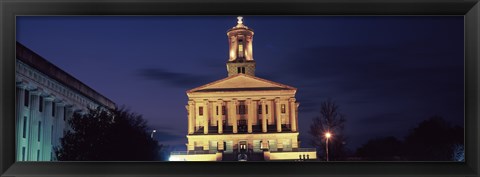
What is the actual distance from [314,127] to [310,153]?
1.39ft

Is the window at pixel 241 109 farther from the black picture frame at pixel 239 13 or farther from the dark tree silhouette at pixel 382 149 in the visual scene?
the black picture frame at pixel 239 13

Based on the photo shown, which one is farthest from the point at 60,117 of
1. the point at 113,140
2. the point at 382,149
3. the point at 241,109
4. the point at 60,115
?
the point at 382,149

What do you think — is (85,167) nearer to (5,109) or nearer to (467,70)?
(5,109)

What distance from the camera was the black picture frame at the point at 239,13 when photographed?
5.19m

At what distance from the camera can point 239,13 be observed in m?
5.19

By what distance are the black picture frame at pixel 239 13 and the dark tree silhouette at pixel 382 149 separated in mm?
3033

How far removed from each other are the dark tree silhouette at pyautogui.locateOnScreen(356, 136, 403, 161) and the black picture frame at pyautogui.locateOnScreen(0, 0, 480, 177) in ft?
9.95

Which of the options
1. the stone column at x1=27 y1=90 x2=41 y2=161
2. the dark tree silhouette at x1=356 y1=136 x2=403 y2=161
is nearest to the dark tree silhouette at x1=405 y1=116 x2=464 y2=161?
the dark tree silhouette at x1=356 y1=136 x2=403 y2=161

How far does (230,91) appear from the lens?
16.8 m

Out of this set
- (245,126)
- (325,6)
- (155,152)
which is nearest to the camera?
(325,6)

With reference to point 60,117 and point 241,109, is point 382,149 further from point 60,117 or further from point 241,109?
point 60,117

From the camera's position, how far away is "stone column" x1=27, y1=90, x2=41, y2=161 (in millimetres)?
7852

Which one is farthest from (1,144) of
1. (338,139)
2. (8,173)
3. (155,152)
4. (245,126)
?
(245,126)

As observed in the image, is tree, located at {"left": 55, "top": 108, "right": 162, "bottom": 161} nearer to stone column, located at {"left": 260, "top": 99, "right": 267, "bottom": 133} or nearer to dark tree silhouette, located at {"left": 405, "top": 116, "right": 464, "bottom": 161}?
dark tree silhouette, located at {"left": 405, "top": 116, "right": 464, "bottom": 161}
